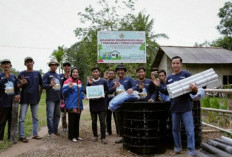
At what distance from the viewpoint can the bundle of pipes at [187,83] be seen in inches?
145

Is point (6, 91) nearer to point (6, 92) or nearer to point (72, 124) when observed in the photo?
point (6, 92)

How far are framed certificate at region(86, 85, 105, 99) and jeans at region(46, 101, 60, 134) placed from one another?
130 centimetres

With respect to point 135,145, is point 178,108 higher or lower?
higher

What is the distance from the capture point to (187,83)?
374 cm

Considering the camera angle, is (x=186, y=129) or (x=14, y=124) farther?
(x=14, y=124)

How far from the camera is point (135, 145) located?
421cm

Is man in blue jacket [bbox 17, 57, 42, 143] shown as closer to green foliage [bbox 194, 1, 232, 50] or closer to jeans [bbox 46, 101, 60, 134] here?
jeans [bbox 46, 101, 60, 134]

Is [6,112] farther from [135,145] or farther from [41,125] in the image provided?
[135,145]

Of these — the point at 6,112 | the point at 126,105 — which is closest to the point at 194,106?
the point at 126,105

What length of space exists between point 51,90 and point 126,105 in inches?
98.4

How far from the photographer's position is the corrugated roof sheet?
1742 centimetres

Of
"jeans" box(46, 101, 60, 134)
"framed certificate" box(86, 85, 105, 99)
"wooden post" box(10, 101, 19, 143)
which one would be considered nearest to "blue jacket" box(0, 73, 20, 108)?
"wooden post" box(10, 101, 19, 143)

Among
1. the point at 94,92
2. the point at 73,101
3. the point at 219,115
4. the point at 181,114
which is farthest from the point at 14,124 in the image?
the point at 219,115

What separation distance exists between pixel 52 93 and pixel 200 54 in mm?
15651
